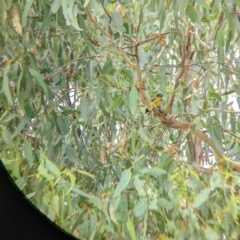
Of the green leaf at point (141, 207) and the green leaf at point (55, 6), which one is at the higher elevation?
the green leaf at point (55, 6)

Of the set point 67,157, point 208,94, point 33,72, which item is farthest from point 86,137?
point 208,94

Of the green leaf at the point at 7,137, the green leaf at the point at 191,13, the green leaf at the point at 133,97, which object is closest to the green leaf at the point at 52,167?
the green leaf at the point at 7,137

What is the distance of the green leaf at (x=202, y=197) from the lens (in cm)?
88

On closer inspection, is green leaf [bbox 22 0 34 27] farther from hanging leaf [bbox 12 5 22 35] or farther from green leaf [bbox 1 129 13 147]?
green leaf [bbox 1 129 13 147]

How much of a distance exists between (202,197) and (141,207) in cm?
13

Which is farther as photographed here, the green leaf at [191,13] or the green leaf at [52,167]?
the green leaf at [52,167]

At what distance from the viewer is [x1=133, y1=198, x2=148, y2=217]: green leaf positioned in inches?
35.7

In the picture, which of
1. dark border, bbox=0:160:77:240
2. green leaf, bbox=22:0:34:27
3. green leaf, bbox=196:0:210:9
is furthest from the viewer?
dark border, bbox=0:160:77:240

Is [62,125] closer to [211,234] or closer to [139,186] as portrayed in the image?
[139,186]

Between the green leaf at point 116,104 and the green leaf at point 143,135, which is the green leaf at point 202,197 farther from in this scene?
A: the green leaf at point 116,104

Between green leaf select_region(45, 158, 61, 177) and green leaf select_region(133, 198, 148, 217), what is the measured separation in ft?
0.63

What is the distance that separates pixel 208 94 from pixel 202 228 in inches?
10.8

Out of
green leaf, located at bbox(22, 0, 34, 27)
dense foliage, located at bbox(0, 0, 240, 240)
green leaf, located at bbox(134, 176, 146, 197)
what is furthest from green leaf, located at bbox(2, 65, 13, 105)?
Result: green leaf, located at bbox(134, 176, 146, 197)

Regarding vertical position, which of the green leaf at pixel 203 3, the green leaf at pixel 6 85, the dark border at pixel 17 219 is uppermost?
the green leaf at pixel 203 3
